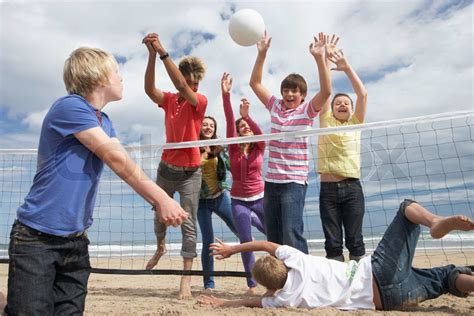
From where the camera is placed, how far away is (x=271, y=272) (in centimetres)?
315

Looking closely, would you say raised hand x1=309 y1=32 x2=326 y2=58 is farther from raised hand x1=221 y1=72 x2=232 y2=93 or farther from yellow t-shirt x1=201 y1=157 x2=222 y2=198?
yellow t-shirt x1=201 y1=157 x2=222 y2=198

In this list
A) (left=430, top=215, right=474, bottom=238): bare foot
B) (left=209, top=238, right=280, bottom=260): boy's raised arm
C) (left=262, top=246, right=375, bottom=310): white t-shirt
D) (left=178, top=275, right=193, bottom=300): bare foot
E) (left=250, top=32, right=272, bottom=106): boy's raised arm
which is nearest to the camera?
(left=430, top=215, right=474, bottom=238): bare foot

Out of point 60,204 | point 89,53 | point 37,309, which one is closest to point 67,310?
point 37,309

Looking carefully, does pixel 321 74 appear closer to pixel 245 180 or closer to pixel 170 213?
pixel 245 180

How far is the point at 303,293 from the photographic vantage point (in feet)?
10.2

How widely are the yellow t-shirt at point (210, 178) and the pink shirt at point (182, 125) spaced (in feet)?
1.90

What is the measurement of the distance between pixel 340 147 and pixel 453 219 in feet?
5.40

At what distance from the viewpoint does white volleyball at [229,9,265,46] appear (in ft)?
14.9

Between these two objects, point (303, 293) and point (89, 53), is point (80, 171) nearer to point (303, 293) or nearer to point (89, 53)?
point (89, 53)

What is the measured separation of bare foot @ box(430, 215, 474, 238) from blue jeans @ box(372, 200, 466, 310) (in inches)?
11.7

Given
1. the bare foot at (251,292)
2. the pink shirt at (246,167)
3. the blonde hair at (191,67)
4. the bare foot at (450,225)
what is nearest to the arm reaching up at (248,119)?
the pink shirt at (246,167)

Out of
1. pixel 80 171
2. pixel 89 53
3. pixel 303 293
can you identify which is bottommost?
pixel 303 293

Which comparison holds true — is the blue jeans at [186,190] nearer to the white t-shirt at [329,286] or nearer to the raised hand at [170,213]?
→ the white t-shirt at [329,286]

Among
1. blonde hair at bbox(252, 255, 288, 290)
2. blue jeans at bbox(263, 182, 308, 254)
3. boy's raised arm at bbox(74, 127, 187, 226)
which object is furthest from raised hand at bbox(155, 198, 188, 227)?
blue jeans at bbox(263, 182, 308, 254)
